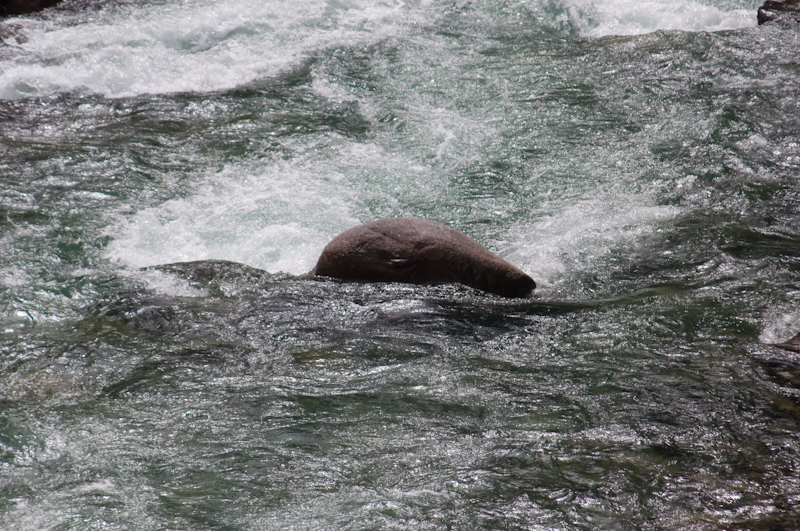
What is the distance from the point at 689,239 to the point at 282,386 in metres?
3.44

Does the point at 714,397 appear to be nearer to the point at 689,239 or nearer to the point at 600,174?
the point at 689,239

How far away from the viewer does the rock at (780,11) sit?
9.80m

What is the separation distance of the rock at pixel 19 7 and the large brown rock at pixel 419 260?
24.4ft

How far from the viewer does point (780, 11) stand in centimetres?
998

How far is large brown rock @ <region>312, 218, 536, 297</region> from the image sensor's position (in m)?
5.00

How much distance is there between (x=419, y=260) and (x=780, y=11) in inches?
320

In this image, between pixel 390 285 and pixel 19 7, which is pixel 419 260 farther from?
pixel 19 7

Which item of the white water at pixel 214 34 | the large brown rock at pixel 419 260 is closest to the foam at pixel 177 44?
the white water at pixel 214 34

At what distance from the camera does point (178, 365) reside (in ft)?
13.6

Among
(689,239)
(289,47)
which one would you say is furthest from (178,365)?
(289,47)

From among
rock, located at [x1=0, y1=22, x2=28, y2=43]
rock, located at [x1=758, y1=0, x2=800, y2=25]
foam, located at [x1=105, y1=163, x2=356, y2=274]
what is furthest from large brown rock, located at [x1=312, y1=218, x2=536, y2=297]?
rock, located at [x1=758, y1=0, x2=800, y2=25]

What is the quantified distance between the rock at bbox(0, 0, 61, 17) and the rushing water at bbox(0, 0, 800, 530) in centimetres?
50

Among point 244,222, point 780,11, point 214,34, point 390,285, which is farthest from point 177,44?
point 780,11

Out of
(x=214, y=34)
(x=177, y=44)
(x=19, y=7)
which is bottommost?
(x=177, y=44)
